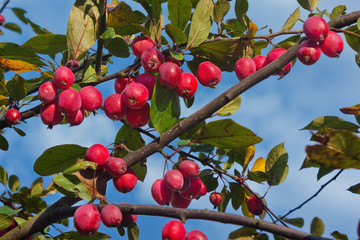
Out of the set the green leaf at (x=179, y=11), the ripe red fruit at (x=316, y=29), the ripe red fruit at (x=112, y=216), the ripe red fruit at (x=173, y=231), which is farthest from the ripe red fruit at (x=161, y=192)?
the ripe red fruit at (x=316, y=29)

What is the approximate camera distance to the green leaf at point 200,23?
2.06 metres

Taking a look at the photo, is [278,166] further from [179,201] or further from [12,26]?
[12,26]

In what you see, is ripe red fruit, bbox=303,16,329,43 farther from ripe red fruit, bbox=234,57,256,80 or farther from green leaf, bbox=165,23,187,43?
green leaf, bbox=165,23,187,43

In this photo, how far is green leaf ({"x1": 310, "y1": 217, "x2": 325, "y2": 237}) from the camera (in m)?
1.73

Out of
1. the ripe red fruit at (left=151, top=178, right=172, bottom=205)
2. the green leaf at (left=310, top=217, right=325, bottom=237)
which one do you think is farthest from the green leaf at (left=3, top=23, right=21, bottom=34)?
the green leaf at (left=310, top=217, right=325, bottom=237)

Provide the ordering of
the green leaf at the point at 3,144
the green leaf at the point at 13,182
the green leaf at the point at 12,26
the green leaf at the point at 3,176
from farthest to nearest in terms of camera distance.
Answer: the green leaf at the point at 12,26 → the green leaf at the point at 13,182 → the green leaf at the point at 3,176 → the green leaf at the point at 3,144

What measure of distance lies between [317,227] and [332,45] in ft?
3.02

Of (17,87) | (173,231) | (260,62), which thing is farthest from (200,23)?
(17,87)

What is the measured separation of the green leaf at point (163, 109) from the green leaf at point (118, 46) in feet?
1.60

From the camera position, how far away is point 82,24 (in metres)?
2.17

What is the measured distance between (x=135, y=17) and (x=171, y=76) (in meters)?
0.59

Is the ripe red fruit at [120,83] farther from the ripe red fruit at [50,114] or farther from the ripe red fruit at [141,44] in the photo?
the ripe red fruit at [50,114]

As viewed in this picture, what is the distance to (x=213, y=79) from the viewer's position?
2047mm

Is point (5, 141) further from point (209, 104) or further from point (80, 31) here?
point (209, 104)
